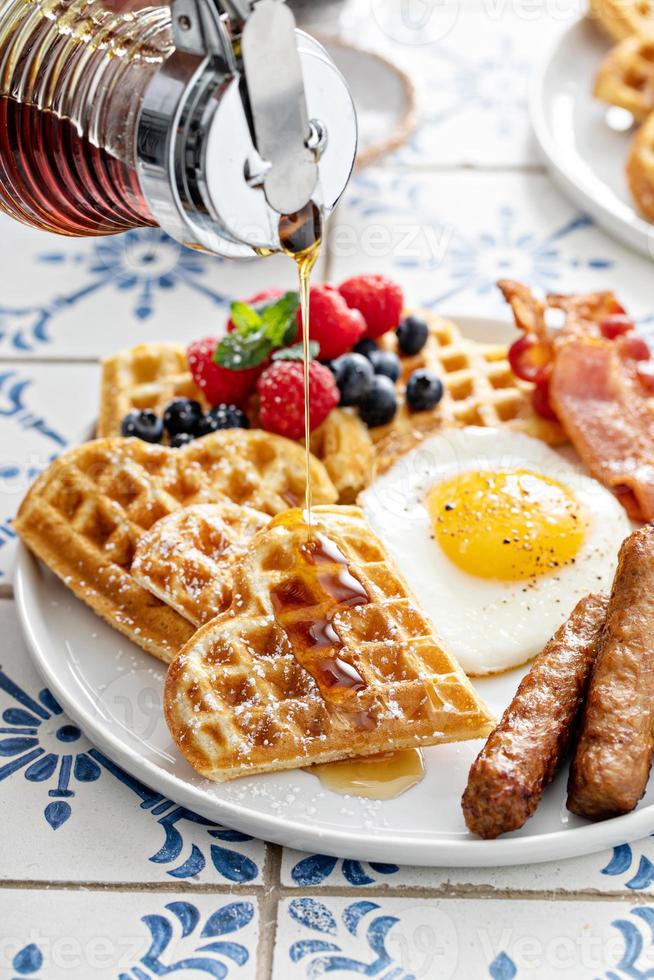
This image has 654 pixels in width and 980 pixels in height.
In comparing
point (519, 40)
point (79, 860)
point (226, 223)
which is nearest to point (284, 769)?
point (79, 860)

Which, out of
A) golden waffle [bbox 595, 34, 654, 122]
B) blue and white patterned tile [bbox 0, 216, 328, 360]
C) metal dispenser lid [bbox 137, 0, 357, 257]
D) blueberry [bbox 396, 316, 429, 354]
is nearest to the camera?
metal dispenser lid [bbox 137, 0, 357, 257]

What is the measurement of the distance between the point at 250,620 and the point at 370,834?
0.43m

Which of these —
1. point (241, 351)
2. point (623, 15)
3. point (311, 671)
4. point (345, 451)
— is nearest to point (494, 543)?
point (345, 451)

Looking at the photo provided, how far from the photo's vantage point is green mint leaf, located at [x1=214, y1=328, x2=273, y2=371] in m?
2.52

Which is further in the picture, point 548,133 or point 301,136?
point 548,133

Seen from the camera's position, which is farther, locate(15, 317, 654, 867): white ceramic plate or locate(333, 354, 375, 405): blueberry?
locate(333, 354, 375, 405): blueberry

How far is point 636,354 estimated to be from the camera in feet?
8.82

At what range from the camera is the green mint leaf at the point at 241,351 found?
252cm

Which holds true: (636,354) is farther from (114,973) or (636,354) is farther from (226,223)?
(114,973)

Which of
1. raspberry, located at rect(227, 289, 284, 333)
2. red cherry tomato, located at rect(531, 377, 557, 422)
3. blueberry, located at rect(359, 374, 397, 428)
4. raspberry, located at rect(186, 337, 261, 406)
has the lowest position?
red cherry tomato, located at rect(531, 377, 557, 422)

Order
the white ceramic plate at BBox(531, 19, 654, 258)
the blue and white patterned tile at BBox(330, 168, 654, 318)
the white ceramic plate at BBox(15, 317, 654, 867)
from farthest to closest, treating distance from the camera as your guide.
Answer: the white ceramic plate at BBox(531, 19, 654, 258) → the blue and white patterned tile at BBox(330, 168, 654, 318) → the white ceramic plate at BBox(15, 317, 654, 867)

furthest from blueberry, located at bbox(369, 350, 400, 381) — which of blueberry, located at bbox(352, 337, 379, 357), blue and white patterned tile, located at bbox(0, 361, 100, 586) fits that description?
blue and white patterned tile, located at bbox(0, 361, 100, 586)

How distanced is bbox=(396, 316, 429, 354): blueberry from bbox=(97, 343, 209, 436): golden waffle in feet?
1.67

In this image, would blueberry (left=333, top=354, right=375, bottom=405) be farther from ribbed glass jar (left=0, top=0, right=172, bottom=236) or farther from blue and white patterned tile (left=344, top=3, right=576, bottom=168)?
blue and white patterned tile (left=344, top=3, right=576, bottom=168)
